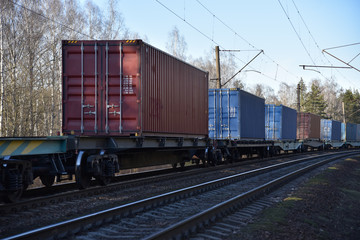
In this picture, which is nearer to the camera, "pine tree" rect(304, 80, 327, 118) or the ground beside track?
the ground beside track

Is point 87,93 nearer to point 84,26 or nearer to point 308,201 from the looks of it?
point 308,201

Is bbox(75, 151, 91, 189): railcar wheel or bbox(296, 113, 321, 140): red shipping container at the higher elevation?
bbox(296, 113, 321, 140): red shipping container

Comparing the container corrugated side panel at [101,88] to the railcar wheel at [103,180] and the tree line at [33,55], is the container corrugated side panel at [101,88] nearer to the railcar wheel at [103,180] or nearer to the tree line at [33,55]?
the railcar wheel at [103,180]

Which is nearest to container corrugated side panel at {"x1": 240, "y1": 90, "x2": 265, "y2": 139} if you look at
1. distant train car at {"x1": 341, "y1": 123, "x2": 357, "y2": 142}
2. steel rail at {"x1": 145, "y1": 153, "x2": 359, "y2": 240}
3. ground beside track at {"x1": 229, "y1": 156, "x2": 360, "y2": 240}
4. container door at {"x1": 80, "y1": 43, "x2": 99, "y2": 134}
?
ground beside track at {"x1": 229, "y1": 156, "x2": 360, "y2": 240}

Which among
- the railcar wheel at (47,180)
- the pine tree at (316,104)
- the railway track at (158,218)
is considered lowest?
the railway track at (158,218)

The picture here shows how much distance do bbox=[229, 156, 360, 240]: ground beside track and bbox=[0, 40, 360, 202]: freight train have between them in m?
4.28

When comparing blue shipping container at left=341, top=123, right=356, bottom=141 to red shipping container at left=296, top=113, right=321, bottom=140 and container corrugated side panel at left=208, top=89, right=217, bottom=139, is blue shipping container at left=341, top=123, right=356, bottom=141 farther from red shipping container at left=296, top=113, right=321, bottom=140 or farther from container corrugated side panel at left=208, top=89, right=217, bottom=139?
container corrugated side panel at left=208, top=89, right=217, bottom=139

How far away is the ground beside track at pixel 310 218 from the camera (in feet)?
18.7

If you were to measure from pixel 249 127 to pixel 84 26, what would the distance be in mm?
17371

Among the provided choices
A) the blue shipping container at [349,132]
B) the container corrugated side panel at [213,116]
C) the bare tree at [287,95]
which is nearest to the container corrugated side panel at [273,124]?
the container corrugated side panel at [213,116]

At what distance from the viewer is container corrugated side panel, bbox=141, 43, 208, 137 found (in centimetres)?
1081

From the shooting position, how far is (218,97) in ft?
63.1

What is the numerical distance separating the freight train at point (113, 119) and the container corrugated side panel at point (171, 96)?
0.09 feet


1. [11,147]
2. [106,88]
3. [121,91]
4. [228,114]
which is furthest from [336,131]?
[11,147]
